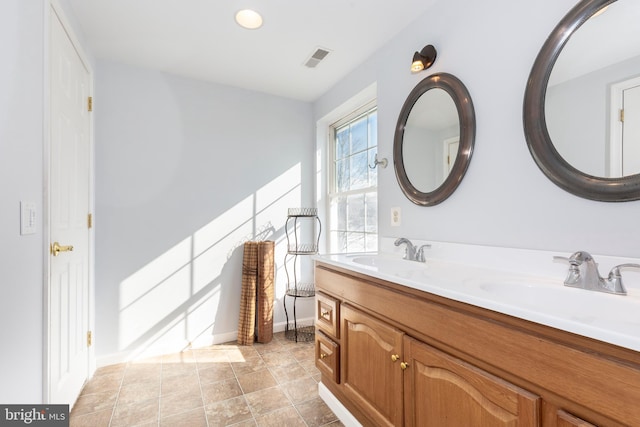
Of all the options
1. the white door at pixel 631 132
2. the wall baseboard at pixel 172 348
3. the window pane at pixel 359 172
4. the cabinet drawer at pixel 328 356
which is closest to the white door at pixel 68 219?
the wall baseboard at pixel 172 348

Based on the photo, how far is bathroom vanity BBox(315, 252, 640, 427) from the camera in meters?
0.64

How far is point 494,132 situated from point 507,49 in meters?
0.37

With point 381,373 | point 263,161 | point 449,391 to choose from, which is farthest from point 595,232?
point 263,161

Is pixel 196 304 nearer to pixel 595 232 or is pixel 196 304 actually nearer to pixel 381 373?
pixel 381 373

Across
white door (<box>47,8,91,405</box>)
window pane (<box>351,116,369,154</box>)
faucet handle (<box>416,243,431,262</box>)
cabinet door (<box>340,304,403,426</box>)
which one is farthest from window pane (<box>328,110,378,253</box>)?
white door (<box>47,8,91,405</box>)

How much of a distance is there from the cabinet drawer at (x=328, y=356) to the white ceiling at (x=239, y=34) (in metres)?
1.85

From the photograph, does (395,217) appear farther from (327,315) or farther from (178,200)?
(178,200)

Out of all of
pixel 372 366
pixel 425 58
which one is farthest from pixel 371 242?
pixel 425 58

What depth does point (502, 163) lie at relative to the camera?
137 cm

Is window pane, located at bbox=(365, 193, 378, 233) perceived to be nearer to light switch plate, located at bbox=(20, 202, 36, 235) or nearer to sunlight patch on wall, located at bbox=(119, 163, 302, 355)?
sunlight patch on wall, located at bbox=(119, 163, 302, 355)

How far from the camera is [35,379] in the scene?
1220 millimetres

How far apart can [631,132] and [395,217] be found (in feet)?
3.90

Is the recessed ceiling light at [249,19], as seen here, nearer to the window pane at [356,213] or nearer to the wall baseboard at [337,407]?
the window pane at [356,213]

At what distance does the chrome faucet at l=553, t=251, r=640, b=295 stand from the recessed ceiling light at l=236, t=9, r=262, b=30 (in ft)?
6.58
